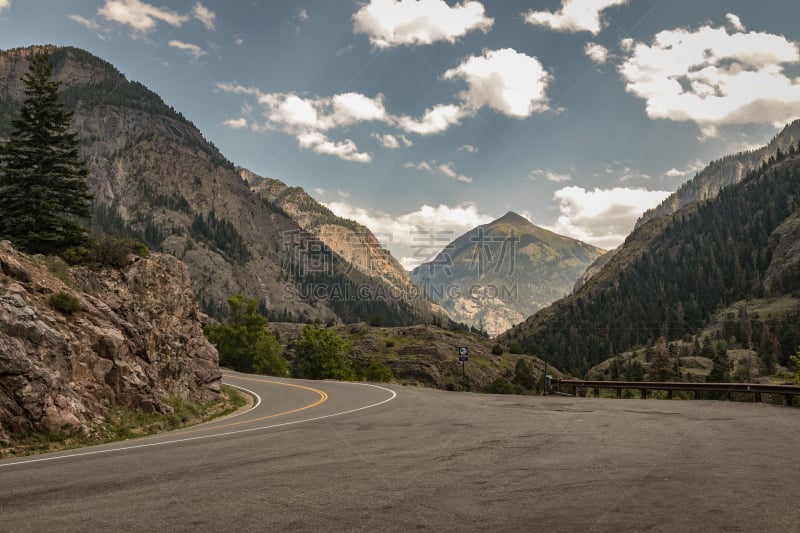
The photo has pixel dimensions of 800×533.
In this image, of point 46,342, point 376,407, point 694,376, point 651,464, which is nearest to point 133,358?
point 46,342

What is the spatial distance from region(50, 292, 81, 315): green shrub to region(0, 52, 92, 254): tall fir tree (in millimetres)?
6358

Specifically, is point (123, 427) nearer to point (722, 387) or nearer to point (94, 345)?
point (94, 345)

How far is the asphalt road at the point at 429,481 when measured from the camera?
643 cm

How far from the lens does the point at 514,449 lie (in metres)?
11.5

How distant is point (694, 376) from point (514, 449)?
5622 inches

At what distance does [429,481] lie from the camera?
8.50 meters

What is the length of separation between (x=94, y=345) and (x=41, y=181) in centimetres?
1148

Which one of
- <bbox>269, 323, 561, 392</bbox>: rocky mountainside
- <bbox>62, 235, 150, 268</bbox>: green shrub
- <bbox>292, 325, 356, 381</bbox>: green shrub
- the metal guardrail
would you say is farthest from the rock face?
<bbox>269, 323, 561, 392</bbox>: rocky mountainside

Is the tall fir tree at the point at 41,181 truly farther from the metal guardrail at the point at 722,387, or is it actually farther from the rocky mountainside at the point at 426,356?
the rocky mountainside at the point at 426,356

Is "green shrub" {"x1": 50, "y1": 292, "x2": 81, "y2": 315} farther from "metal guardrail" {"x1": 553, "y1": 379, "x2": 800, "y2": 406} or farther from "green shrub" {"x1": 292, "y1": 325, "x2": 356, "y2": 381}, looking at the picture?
"green shrub" {"x1": 292, "y1": 325, "x2": 356, "y2": 381}

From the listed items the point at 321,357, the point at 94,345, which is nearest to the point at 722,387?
the point at 94,345

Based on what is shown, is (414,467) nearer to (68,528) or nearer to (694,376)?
(68,528)

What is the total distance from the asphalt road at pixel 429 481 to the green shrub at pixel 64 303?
1032cm

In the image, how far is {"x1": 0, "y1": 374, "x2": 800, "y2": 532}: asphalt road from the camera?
6426 millimetres
